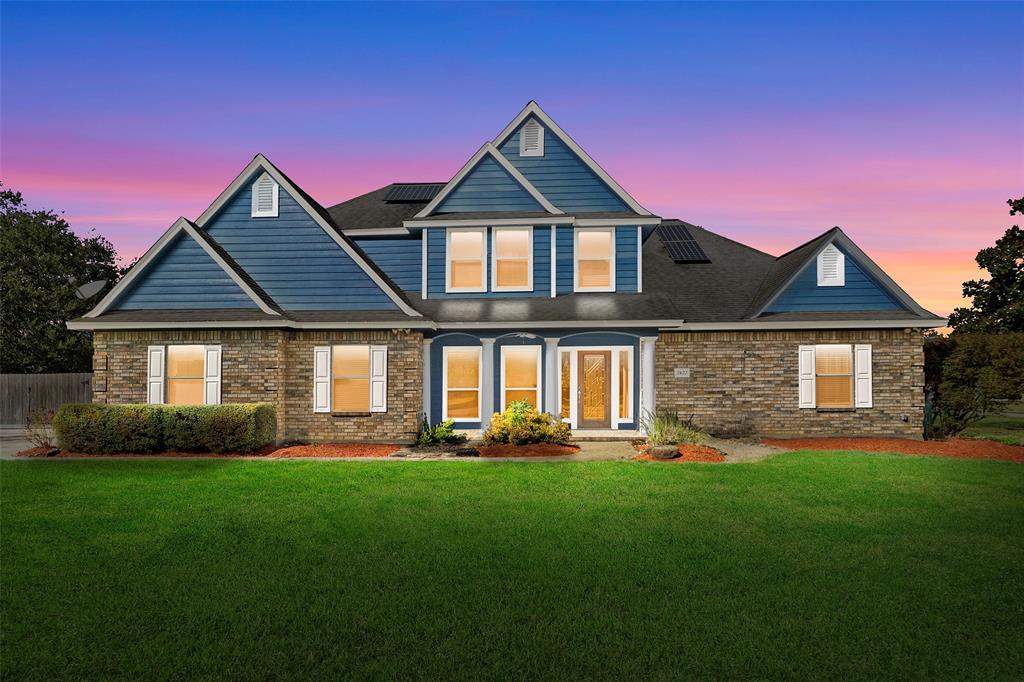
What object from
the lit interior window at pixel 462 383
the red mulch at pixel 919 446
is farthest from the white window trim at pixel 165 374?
the red mulch at pixel 919 446

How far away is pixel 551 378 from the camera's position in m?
17.5

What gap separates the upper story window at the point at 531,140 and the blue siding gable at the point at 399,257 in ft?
14.1

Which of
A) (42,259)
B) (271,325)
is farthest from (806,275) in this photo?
(42,259)

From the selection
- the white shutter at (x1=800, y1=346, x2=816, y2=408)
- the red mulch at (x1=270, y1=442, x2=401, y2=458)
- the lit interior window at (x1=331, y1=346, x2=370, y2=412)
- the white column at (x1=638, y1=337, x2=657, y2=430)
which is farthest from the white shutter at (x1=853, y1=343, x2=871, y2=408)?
the lit interior window at (x1=331, y1=346, x2=370, y2=412)

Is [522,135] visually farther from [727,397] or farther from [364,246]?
[727,397]

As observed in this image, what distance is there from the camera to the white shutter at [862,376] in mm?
17875

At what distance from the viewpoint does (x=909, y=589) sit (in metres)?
6.18

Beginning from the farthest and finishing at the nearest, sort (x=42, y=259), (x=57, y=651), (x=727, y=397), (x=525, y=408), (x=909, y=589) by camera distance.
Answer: (x=42, y=259)
(x=727, y=397)
(x=525, y=408)
(x=909, y=589)
(x=57, y=651)

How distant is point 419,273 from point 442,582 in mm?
14281

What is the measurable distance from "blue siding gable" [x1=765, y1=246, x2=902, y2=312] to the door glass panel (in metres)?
5.03

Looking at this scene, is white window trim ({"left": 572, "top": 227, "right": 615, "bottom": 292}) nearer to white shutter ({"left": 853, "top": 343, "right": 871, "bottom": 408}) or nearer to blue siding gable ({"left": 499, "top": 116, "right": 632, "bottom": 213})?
blue siding gable ({"left": 499, "top": 116, "right": 632, "bottom": 213})

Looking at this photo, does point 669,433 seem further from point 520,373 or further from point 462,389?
point 462,389

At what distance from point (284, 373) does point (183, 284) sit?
353cm

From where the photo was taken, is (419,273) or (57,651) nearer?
(57,651)
